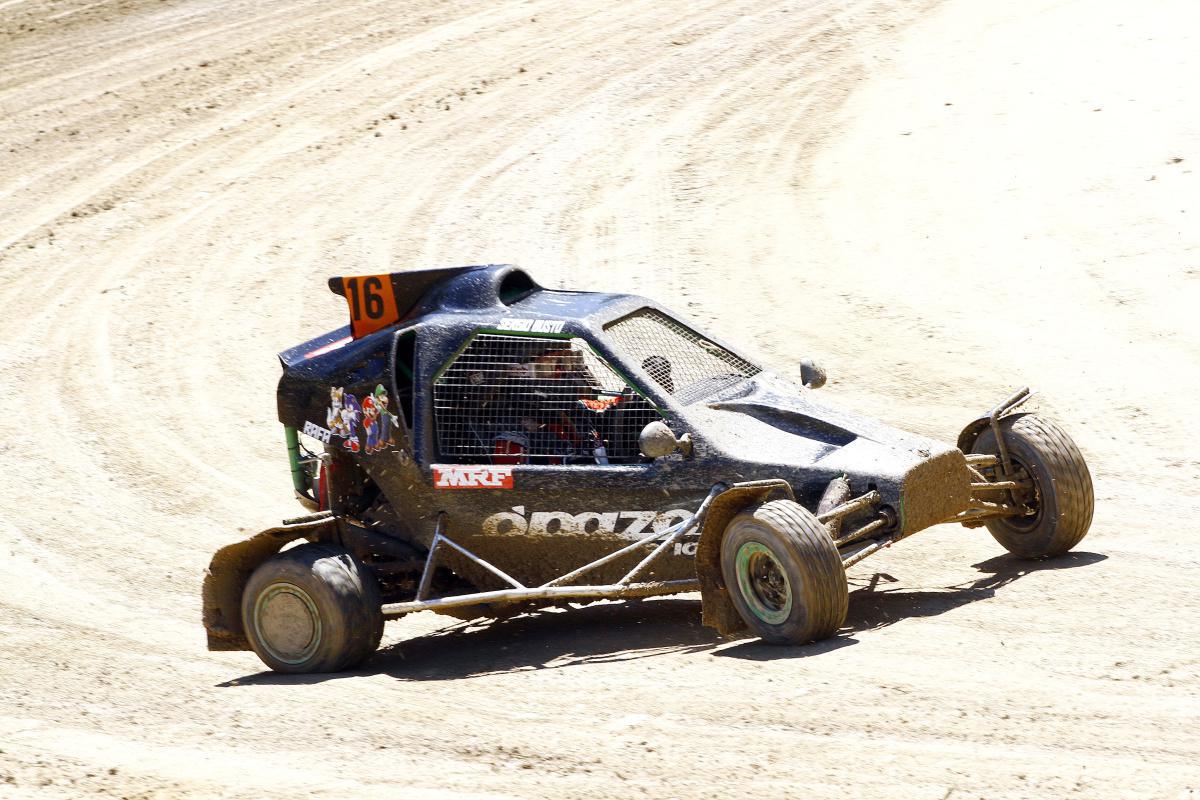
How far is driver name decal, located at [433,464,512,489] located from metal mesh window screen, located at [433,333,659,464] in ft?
0.29

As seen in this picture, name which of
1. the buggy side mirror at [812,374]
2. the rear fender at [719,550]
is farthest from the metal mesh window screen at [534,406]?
the buggy side mirror at [812,374]

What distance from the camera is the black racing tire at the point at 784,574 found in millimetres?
7051

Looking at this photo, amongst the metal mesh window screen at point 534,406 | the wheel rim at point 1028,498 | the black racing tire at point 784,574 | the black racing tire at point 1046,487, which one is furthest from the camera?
the wheel rim at point 1028,498

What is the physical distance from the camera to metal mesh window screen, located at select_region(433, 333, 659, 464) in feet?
26.2

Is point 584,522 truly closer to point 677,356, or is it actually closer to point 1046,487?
point 677,356

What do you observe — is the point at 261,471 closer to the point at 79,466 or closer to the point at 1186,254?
the point at 79,466

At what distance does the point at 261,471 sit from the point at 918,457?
265 inches

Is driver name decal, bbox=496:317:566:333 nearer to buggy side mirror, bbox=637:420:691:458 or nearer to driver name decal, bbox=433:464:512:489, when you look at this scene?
driver name decal, bbox=433:464:512:489

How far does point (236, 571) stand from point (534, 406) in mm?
1838

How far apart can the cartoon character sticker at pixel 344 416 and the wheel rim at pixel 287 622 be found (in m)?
0.88

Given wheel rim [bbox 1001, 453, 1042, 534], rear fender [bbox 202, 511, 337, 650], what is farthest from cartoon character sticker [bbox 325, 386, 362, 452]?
wheel rim [bbox 1001, 453, 1042, 534]

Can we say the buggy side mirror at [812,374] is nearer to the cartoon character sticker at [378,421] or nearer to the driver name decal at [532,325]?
the driver name decal at [532,325]

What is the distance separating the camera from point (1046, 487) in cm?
836

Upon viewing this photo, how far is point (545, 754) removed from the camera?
6.08m
